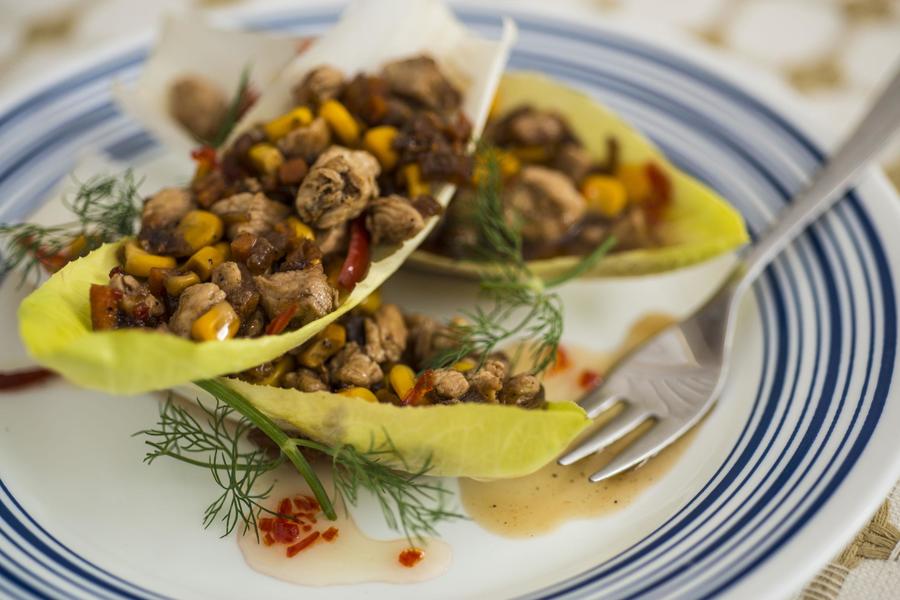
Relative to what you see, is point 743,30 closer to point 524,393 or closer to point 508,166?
point 508,166

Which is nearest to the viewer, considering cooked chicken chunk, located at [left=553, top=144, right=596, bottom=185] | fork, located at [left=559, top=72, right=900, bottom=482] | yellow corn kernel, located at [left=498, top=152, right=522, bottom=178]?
fork, located at [left=559, top=72, right=900, bottom=482]

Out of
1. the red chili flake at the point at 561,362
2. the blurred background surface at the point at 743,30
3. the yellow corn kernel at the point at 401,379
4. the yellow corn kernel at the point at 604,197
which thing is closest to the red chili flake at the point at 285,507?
the yellow corn kernel at the point at 401,379

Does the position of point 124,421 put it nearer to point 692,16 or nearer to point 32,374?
point 32,374

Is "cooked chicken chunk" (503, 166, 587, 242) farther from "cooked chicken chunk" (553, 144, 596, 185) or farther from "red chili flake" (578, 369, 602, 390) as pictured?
"red chili flake" (578, 369, 602, 390)

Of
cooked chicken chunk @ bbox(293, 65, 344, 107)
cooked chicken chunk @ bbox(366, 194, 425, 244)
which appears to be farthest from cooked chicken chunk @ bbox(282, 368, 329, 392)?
cooked chicken chunk @ bbox(293, 65, 344, 107)

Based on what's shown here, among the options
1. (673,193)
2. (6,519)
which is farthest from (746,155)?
(6,519)

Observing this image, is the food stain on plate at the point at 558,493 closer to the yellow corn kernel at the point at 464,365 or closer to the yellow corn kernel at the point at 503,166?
the yellow corn kernel at the point at 464,365
